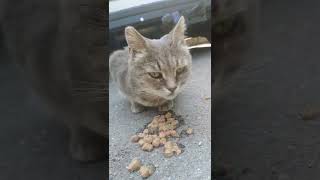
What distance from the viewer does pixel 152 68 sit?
93 centimetres

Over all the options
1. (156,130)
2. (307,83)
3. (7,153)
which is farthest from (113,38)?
(307,83)

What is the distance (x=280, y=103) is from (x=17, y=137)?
1.68 ft

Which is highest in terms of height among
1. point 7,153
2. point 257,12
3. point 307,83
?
point 257,12

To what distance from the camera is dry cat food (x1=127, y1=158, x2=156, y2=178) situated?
3.06 ft

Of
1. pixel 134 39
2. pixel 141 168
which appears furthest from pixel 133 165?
pixel 134 39

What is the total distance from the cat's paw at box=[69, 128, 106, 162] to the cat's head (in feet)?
0.44

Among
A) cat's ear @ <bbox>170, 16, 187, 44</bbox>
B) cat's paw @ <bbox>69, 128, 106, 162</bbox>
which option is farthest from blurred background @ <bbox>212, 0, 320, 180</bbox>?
cat's paw @ <bbox>69, 128, 106, 162</bbox>

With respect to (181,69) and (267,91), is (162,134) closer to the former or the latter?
(181,69)

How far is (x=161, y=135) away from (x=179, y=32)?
194 mm

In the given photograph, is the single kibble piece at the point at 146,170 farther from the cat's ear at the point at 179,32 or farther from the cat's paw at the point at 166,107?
the cat's ear at the point at 179,32

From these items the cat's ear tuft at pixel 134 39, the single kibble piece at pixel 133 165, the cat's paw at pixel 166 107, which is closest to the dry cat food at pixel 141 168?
the single kibble piece at pixel 133 165

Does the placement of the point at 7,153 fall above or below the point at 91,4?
below

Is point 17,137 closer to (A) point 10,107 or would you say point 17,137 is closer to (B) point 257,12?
(A) point 10,107

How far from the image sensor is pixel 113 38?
0.93 metres
